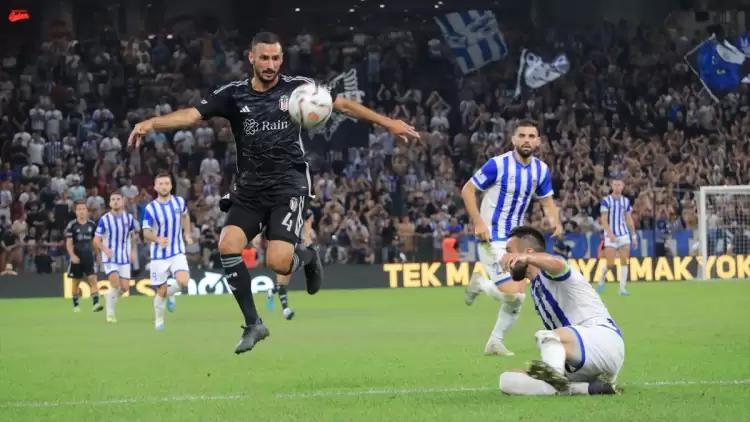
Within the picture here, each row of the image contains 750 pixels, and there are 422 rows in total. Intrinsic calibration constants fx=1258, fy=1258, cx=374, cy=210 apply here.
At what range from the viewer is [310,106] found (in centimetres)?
940

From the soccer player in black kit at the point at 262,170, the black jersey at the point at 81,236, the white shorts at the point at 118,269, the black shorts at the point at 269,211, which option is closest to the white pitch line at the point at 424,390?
the soccer player in black kit at the point at 262,170

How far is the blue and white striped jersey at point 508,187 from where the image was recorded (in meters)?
12.7

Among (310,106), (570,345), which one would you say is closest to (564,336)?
(570,345)

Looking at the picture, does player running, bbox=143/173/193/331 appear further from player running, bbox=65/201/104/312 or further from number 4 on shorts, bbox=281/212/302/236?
number 4 on shorts, bbox=281/212/302/236

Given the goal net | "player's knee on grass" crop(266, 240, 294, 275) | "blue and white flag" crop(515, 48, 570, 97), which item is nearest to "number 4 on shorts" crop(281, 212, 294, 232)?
"player's knee on grass" crop(266, 240, 294, 275)

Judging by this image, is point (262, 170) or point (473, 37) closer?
point (262, 170)

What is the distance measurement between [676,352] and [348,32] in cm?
2604

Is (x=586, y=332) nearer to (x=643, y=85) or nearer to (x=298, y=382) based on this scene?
(x=298, y=382)

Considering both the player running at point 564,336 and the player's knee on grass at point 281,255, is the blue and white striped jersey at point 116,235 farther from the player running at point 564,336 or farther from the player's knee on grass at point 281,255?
the player running at point 564,336

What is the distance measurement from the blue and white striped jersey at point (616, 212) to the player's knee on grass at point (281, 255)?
55.8 feet

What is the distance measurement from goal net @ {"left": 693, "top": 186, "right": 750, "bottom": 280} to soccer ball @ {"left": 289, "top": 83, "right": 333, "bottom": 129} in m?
21.8

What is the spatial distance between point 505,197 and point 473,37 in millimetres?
24566

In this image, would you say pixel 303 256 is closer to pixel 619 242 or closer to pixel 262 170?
pixel 262 170

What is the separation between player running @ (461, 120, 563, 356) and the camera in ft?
40.6
